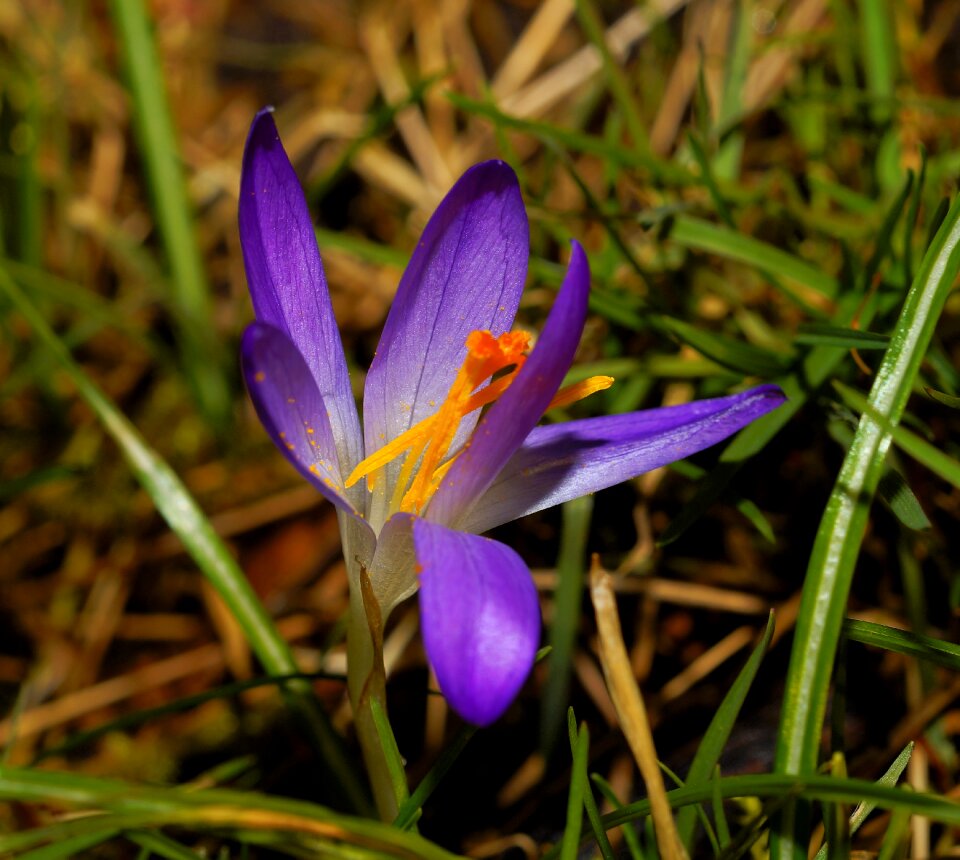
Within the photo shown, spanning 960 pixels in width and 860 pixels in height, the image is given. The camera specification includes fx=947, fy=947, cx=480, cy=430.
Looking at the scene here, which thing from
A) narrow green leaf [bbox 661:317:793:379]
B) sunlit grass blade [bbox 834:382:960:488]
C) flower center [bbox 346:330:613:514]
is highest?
flower center [bbox 346:330:613:514]

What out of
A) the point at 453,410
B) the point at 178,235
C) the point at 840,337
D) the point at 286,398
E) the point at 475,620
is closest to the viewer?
the point at 475,620

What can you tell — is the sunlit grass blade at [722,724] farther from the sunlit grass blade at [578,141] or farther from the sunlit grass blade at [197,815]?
the sunlit grass blade at [578,141]

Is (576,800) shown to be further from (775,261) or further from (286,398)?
(775,261)

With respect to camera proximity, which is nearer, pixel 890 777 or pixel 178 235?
pixel 890 777

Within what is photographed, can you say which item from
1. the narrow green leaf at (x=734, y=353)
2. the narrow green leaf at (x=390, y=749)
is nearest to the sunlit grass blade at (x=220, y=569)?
the narrow green leaf at (x=390, y=749)

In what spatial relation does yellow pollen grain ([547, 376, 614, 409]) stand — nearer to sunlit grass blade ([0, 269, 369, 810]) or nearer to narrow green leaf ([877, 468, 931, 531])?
narrow green leaf ([877, 468, 931, 531])

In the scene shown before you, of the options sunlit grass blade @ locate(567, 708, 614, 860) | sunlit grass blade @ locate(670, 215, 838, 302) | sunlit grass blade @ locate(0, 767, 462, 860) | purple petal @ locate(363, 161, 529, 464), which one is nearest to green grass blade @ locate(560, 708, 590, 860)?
sunlit grass blade @ locate(567, 708, 614, 860)

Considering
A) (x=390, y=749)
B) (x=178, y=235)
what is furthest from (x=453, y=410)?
(x=178, y=235)
